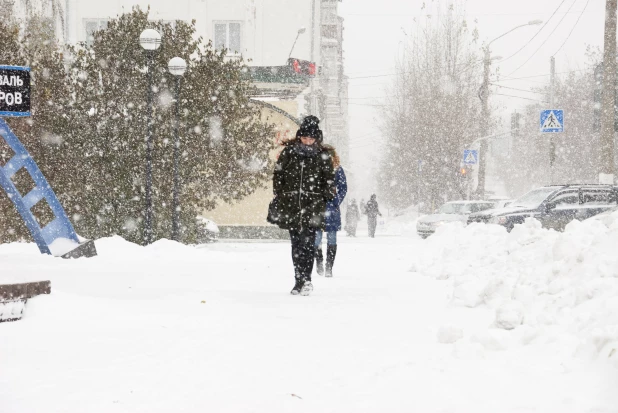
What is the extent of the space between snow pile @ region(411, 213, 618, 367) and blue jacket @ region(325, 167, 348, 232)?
1675 mm

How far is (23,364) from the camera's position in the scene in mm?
4848

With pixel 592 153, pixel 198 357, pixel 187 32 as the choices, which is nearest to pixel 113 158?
pixel 187 32

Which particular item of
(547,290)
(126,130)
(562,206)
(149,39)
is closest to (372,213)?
(562,206)

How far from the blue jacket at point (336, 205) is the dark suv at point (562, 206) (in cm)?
929

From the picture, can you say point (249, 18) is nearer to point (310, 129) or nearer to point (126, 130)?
point (126, 130)

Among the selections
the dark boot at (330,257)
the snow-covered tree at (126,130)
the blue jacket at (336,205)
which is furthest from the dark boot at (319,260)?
the snow-covered tree at (126,130)

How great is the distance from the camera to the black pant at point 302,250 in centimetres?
845

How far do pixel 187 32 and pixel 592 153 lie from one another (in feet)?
126

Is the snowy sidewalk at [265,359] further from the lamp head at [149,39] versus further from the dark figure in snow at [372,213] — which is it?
the dark figure in snow at [372,213]

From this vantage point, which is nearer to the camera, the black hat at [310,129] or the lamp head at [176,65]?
the black hat at [310,129]

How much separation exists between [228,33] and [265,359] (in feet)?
104

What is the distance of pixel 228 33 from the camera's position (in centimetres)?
3528

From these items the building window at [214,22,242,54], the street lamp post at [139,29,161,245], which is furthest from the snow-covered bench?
the building window at [214,22,242,54]

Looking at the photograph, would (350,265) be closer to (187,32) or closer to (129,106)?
(129,106)
